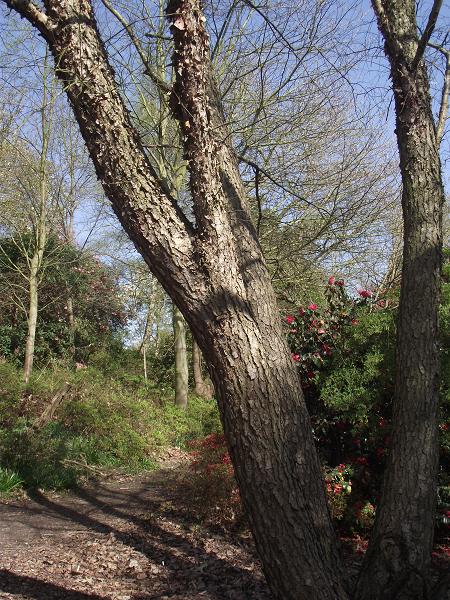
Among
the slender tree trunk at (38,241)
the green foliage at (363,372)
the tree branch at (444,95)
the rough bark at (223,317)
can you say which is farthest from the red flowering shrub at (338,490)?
the slender tree trunk at (38,241)

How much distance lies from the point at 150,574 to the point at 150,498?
245 centimetres

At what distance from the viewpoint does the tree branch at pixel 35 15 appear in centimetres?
280

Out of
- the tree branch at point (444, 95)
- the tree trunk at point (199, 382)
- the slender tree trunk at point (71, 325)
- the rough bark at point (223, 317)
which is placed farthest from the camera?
the tree trunk at point (199, 382)

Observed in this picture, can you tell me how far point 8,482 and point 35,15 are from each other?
5769mm

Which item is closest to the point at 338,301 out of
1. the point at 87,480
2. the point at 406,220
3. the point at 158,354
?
the point at 406,220

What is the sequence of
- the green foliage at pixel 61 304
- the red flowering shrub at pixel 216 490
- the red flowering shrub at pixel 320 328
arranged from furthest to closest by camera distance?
the green foliage at pixel 61 304 < the red flowering shrub at pixel 320 328 < the red flowering shrub at pixel 216 490

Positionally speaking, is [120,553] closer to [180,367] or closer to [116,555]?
[116,555]

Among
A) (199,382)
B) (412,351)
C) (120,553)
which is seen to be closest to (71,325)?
(199,382)

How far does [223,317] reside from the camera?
2799mm

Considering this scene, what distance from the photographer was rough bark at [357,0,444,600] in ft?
9.83

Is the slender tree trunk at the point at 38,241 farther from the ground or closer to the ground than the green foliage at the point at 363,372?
farther from the ground

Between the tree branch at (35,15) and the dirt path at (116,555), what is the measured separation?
351 cm

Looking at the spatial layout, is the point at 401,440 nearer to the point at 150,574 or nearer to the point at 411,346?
the point at 411,346

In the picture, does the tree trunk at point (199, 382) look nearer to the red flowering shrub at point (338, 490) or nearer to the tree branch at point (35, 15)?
the red flowering shrub at point (338, 490)
